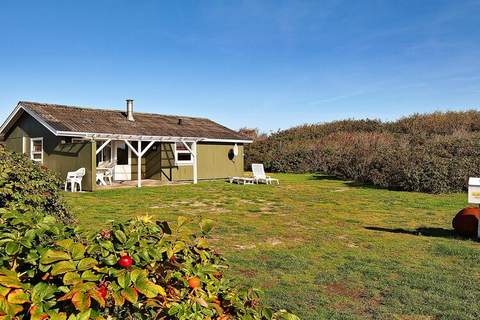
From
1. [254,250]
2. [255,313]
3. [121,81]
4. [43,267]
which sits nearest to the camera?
[43,267]

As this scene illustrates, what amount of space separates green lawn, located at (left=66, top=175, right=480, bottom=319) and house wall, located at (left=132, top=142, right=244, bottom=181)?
6.53m

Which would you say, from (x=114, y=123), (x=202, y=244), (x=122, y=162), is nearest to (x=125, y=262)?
(x=202, y=244)

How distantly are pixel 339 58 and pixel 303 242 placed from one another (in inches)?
651

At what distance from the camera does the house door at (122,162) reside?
19625mm

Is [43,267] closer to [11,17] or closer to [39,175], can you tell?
[39,175]

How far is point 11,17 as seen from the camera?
13648 millimetres

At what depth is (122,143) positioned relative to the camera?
20.0 meters

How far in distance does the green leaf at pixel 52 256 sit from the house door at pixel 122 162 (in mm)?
18707

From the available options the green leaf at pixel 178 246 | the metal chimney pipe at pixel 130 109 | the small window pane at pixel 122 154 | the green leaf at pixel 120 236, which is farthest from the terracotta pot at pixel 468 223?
the metal chimney pipe at pixel 130 109

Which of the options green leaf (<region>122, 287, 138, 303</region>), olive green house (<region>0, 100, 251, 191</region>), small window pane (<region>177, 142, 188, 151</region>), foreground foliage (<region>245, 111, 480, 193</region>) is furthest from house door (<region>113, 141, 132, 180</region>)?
green leaf (<region>122, 287, 138, 303</region>)

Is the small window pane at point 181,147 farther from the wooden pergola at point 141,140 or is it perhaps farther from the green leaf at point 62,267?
the green leaf at point 62,267

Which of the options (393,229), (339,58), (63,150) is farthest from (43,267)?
(339,58)

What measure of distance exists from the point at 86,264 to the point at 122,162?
19.3m

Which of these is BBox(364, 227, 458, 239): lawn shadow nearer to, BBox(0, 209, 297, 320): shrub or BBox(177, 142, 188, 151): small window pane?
BBox(0, 209, 297, 320): shrub
